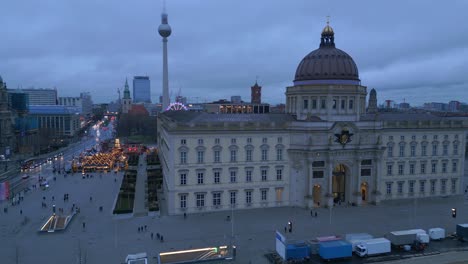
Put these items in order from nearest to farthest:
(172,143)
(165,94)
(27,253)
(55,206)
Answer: (27,253), (172,143), (55,206), (165,94)

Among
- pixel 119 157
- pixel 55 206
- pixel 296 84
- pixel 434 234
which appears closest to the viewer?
pixel 434 234

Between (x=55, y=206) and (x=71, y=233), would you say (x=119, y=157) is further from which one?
(x=71, y=233)

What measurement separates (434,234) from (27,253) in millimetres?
48564

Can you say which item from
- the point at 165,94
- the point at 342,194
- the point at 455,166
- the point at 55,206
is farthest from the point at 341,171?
the point at 165,94

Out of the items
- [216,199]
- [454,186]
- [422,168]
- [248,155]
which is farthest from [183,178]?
[454,186]

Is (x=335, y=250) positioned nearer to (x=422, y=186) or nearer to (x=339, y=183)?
(x=339, y=183)

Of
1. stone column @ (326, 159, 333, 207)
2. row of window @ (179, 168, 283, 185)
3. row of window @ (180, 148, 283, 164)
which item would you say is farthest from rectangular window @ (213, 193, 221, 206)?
stone column @ (326, 159, 333, 207)

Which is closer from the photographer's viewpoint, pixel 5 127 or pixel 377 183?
pixel 377 183

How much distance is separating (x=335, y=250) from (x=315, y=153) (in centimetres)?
2473

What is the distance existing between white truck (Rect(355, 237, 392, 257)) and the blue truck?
1.35m

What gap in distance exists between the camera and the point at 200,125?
196ft

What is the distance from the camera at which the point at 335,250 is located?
40594mm

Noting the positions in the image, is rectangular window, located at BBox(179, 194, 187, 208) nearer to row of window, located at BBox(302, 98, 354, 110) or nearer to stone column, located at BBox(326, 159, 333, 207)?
stone column, located at BBox(326, 159, 333, 207)

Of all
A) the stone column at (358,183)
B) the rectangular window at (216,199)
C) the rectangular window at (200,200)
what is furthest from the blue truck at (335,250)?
the stone column at (358,183)
